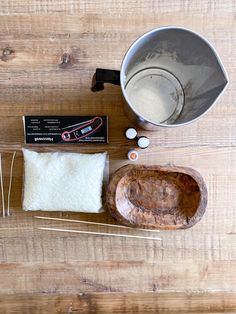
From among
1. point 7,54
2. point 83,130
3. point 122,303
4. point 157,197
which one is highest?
point 7,54

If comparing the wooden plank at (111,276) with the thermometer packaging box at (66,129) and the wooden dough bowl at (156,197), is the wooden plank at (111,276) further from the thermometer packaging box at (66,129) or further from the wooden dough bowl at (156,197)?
the thermometer packaging box at (66,129)

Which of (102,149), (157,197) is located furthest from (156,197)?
(102,149)

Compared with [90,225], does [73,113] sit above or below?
above

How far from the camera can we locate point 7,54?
821 millimetres

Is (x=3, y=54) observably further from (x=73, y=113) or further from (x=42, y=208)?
(x=42, y=208)

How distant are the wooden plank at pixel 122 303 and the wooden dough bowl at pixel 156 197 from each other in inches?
6.7

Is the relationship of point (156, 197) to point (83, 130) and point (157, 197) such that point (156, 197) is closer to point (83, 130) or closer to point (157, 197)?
point (157, 197)

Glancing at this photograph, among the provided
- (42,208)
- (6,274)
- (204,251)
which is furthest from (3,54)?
(204,251)

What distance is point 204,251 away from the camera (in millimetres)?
845

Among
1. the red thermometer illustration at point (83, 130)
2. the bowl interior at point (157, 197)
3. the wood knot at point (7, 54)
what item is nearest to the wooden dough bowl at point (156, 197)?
the bowl interior at point (157, 197)

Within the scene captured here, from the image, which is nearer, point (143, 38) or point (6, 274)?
point (143, 38)

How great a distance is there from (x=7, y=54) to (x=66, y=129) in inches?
7.2

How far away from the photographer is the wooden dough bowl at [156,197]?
767 millimetres

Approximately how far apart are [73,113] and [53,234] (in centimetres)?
24
